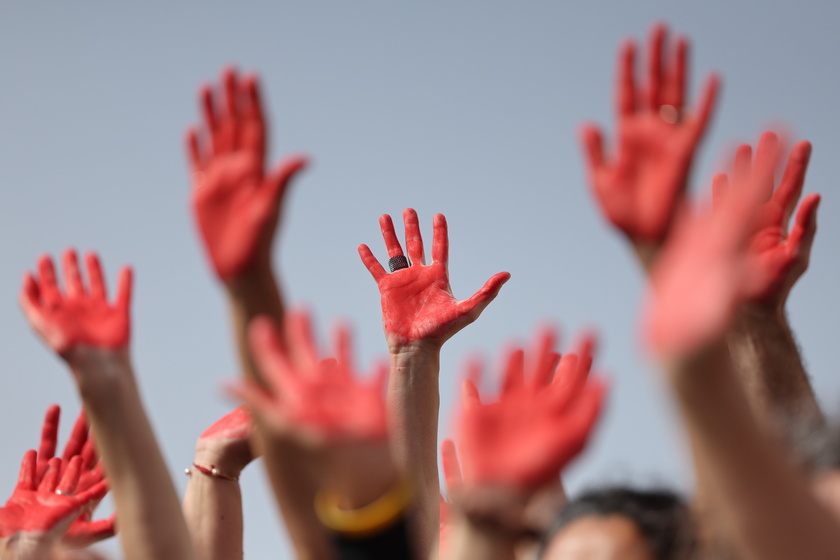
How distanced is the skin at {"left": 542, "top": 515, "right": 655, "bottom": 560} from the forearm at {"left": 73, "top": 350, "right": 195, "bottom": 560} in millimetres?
909

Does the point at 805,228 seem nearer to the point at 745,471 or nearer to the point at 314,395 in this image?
the point at 745,471

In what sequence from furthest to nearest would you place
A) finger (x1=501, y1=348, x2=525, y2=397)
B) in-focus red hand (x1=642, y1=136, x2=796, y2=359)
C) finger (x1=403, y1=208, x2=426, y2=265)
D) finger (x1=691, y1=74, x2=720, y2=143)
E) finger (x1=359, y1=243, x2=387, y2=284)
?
finger (x1=403, y1=208, x2=426, y2=265)
finger (x1=359, y1=243, x2=387, y2=284)
finger (x1=501, y1=348, x2=525, y2=397)
finger (x1=691, y1=74, x2=720, y2=143)
in-focus red hand (x1=642, y1=136, x2=796, y2=359)

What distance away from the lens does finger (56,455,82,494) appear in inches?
154

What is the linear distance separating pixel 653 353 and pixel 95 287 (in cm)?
170

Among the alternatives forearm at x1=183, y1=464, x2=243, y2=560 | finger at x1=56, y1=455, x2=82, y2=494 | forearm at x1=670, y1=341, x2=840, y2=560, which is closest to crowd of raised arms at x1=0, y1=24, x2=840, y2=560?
forearm at x1=670, y1=341, x2=840, y2=560

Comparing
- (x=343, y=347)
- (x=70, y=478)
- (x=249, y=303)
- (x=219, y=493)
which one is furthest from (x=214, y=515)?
(x=343, y=347)

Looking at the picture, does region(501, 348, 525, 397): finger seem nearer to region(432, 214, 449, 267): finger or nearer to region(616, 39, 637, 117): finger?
region(616, 39, 637, 117): finger

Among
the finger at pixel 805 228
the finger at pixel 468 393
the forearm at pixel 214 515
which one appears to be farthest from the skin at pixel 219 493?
the finger at pixel 805 228

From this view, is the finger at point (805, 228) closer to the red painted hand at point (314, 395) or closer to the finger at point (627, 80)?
the finger at point (627, 80)

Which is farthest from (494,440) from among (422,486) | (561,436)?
(422,486)

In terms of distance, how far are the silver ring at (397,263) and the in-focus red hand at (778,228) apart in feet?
4.90

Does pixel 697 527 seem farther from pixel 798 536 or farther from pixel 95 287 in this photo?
pixel 95 287

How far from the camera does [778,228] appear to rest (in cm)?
305

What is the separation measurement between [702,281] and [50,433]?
11.0ft
